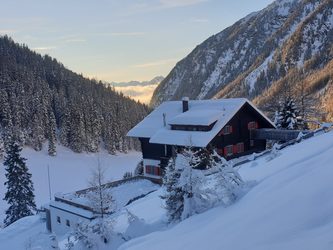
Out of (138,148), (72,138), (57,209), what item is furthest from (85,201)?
(138,148)

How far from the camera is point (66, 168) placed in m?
88.3

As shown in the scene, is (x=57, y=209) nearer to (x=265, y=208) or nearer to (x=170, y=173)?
(x=170, y=173)

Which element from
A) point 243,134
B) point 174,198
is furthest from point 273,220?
point 243,134

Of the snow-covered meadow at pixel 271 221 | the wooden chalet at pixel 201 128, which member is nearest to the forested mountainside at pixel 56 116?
the wooden chalet at pixel 201 128

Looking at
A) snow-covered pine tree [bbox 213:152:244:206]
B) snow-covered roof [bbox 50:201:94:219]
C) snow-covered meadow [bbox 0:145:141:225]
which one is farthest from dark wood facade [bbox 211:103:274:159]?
snow-covered meadow [bbox 0:145:141:225]

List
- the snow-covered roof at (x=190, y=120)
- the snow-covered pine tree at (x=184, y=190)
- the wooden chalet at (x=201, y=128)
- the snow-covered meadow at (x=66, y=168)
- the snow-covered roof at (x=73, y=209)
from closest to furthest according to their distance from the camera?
the snow-covered pine tree at (x=184, y=190), the snow-covered roof at (x=73, y=209), the snow-covered roof at (x=190, y=120), the wooden chalet at (x=201, y=128), the snow-covered meadow at (x=66, y=168)

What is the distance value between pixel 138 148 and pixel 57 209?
81015 millimetres

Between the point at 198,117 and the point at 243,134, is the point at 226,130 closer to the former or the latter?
the point at 243,134

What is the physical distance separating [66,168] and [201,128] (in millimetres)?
56530

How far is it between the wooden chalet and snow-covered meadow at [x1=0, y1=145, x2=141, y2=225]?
29730mm

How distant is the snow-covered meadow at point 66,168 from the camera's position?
76.2 m

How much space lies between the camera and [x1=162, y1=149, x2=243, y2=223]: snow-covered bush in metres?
13.6

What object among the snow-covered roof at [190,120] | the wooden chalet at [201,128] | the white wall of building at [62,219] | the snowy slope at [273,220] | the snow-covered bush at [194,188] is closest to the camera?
the snowy slope at [273,220]

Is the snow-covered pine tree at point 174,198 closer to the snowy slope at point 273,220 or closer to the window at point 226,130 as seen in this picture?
the snowy slope at point 273,220
